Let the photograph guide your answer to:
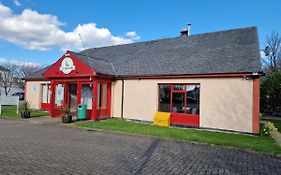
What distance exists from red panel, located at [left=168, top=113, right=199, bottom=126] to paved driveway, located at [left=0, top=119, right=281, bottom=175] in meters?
4.25

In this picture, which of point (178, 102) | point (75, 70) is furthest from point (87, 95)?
point (178, 102)

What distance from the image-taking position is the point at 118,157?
7562mm

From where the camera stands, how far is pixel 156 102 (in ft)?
50.6

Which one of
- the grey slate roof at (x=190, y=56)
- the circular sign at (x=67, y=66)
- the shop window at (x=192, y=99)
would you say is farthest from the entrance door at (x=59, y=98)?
the shop window at (x=192, y=99)

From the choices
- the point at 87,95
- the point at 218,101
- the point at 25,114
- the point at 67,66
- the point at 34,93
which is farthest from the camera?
the point at 34,93

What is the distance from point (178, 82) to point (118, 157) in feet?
26.6

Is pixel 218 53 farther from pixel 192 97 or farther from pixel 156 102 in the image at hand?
pixel 156 102

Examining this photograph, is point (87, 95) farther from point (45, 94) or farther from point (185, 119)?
point (185, 119)

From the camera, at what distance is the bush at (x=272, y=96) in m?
23.9

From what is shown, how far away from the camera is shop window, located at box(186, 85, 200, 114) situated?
1412 cm

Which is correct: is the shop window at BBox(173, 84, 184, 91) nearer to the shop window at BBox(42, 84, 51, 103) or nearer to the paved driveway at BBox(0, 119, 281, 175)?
the paved driveway at BBox(0, 119, 281, 175)

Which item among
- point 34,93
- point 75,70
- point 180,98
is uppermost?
point 75,70

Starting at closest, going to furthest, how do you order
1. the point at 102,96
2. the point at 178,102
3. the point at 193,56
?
1. the point at 178,102
2. the point at 193,56
3. the point at 102,96

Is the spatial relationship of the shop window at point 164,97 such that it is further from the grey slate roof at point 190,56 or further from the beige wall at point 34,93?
the beige wall at point 34,93
